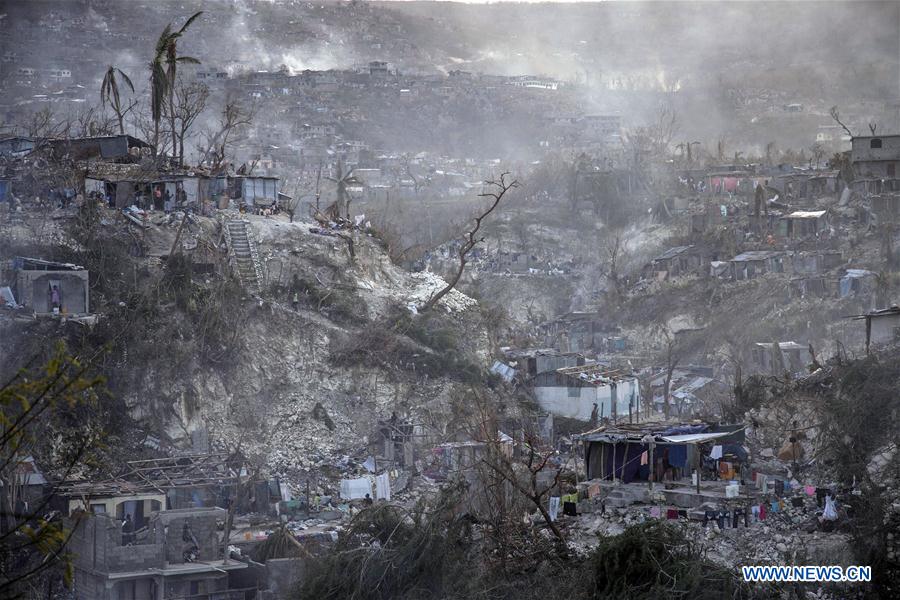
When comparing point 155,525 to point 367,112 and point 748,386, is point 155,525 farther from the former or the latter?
point 367,112

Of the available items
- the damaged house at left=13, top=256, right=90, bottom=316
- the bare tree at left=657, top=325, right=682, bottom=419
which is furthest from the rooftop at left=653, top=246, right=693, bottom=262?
the damaged house at left=13, top=256, right=90, bottom=316

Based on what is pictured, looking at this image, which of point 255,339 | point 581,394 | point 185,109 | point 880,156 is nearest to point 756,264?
point 880,156

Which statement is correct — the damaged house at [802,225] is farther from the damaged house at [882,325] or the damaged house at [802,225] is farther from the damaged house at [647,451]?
the damaged house at [647,451]

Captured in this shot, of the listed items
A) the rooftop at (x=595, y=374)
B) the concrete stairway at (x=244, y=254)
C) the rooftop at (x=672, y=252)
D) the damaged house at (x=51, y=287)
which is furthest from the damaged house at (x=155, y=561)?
the rooftop at (x=672, y=252)

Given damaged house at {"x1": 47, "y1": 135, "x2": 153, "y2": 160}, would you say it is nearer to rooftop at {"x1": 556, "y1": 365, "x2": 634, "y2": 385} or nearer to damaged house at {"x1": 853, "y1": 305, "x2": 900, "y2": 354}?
rooftop at {"x1": 556, "y1": 365, "x2": 634, "y2": 385}

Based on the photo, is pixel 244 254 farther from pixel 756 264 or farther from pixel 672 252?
pixel 672 252

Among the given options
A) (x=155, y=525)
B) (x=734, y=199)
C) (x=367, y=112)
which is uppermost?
(x=367, y=112)

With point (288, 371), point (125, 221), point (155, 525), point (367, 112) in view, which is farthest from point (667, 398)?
point (367, 112)
